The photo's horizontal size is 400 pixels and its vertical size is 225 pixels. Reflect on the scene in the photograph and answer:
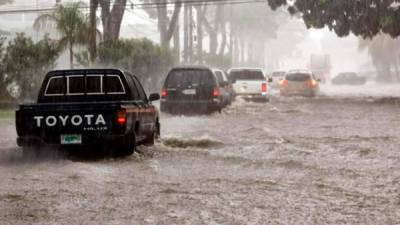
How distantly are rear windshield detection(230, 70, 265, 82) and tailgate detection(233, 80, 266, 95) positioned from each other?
0.22 m

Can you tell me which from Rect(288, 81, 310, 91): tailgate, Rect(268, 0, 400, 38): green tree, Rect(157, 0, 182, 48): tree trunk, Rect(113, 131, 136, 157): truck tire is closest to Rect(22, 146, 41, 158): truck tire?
Rect(113, 131, 136, 157): truck tire

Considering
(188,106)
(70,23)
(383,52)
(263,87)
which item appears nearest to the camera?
(188,106)

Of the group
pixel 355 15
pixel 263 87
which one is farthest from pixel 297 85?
pixel 263 87

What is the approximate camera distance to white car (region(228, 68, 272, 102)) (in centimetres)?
3606

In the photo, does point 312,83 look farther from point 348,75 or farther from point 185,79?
point 348,75

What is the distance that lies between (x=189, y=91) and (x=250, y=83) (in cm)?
1033

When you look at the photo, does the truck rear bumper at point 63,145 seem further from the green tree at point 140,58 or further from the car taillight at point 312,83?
the car taillight at point 312,83

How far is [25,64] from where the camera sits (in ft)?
95.5

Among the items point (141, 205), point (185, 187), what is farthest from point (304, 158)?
point (141, 205)

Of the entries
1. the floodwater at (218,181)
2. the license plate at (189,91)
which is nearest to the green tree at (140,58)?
the license plate at (189,91)

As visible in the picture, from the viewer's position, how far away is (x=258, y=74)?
36.3 m

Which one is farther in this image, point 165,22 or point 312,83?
point 165,22

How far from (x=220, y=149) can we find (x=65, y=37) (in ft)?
51.2

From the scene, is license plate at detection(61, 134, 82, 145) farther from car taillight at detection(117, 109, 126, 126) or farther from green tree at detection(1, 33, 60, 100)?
green tree at detection(1, 33, 60, 100)
